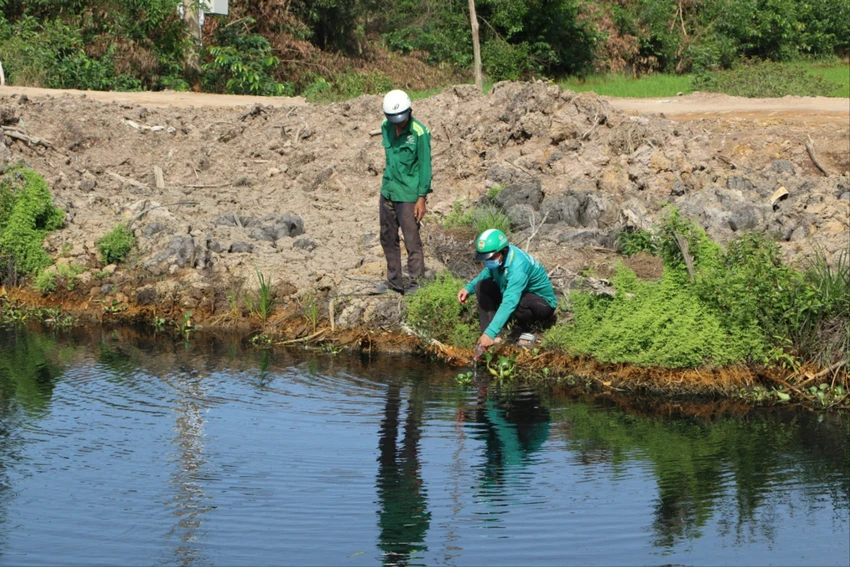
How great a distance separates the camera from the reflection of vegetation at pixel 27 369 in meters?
8.56

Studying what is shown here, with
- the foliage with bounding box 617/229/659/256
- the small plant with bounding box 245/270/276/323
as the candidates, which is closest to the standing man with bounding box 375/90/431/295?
the small plant with bounding box 245/270/276/323

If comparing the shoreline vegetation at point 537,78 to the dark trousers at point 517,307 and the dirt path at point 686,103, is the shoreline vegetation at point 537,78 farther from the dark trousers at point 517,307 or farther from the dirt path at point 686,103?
the dirt path at point 686,103

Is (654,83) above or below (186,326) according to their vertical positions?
above

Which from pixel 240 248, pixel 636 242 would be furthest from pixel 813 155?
pixel 240 248

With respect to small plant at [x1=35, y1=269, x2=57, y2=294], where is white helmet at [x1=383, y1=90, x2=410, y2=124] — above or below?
above

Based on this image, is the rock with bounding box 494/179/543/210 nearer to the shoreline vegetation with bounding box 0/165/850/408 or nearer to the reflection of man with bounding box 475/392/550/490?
the shoreline vegetation with bounding box 0/165/850/408

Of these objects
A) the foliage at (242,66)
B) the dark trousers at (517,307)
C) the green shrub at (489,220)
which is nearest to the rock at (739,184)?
the green shrub at (489,220)

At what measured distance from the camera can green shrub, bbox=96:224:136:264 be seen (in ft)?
38.1

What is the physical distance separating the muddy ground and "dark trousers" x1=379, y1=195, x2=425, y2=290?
0.37 metres

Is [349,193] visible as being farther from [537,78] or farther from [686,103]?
[537,78]

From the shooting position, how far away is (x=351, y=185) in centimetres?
1445

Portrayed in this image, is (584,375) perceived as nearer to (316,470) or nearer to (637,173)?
(316,470)

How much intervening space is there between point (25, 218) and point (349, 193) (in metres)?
4.03

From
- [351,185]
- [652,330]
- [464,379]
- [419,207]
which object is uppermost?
[351,185]
